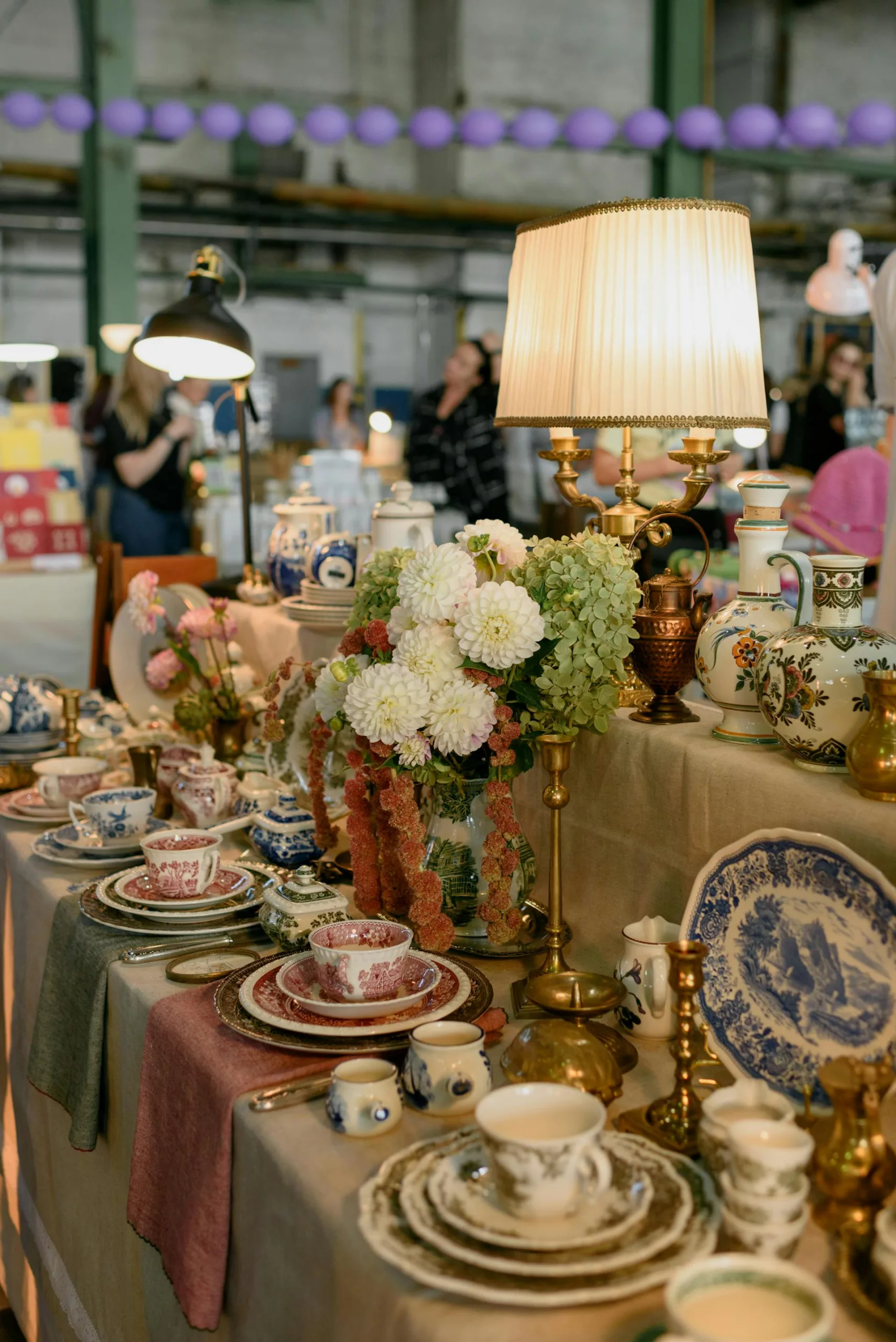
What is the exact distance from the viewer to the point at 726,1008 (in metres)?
1.22

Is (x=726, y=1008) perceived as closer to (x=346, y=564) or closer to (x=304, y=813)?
(x=304, y=813)

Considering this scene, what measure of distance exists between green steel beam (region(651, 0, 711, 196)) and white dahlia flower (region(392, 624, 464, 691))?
244 inches

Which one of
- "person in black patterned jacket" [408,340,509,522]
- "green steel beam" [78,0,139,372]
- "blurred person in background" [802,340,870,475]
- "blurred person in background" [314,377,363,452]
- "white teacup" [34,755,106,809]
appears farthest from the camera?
"blurred person in background" [314,377,363,452]

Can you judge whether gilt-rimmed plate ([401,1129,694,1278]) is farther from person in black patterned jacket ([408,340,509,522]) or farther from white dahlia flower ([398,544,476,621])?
person in black patterned jacket ([408,340,509,522])

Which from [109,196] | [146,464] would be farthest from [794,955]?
[109,196]

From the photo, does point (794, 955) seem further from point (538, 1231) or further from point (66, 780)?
point (66, 780)

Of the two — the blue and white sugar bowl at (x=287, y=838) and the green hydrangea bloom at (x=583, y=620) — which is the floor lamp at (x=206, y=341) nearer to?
the blue and white sugar bowl at (x=287, y=838)

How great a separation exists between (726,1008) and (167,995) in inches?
23.3

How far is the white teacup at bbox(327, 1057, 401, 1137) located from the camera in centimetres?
110

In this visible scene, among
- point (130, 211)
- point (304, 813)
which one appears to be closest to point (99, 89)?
point (130, 211)

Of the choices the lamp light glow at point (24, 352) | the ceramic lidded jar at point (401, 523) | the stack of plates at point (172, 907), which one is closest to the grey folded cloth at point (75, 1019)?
the stack of plates at point (172, 907)

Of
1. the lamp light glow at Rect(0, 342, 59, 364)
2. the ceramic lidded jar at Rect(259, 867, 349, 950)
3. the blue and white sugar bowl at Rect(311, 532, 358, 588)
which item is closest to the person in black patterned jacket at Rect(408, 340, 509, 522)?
the lamp light glow at Rect(0, 342, 59, 364)

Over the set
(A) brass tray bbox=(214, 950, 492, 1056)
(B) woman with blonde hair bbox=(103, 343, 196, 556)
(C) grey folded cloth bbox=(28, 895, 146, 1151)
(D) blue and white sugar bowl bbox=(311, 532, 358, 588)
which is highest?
(B) woman with blonde hair bbox=(103, 343, 196, 556)

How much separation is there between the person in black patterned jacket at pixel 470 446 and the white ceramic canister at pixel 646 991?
354cm
